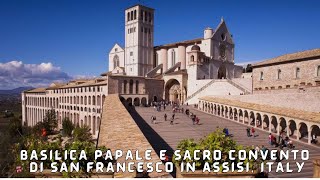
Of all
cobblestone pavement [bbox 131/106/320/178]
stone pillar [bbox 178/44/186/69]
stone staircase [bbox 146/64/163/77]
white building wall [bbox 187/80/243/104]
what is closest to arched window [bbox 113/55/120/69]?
stone staircase [bbox 146/64/163/77]

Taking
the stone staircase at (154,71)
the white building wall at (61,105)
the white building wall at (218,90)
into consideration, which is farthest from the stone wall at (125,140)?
the stone staircase at (154,71)

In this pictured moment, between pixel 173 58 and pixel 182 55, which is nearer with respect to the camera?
pixel 182 55

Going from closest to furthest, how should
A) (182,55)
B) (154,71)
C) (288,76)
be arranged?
1. (288,76)
2. (154,71)
3. (182,55)

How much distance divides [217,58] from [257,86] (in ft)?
65.2

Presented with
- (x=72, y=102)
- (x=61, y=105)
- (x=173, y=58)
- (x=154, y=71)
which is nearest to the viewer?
(x=72, y=102)

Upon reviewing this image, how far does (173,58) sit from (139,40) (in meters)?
8.88

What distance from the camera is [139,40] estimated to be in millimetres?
69500

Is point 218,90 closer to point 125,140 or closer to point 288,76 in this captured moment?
point 288,76

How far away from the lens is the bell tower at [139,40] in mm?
69438

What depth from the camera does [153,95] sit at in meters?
59.2

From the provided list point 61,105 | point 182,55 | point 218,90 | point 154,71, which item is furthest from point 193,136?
point 61,105

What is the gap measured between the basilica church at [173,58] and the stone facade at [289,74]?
10.4 m

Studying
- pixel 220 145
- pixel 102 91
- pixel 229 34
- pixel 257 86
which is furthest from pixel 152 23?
pixel 220 145

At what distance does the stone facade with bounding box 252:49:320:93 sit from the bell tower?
32.1 metres
